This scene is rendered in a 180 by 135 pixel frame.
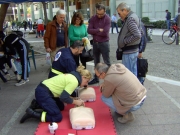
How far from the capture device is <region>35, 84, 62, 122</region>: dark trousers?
3.49m

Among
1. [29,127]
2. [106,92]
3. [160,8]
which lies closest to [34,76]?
[29,127]

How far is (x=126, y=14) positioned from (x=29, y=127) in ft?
7.64

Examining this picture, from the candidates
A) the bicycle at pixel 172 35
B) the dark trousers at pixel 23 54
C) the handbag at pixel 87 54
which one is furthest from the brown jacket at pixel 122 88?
the bicycle at pixel 172 35

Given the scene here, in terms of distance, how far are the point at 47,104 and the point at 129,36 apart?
5.54 ft

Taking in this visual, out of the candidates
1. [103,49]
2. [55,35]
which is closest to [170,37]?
[103,49]

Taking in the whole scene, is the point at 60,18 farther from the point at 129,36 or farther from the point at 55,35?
the point at 129,36

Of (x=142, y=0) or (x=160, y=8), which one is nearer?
(x=160, y=8)

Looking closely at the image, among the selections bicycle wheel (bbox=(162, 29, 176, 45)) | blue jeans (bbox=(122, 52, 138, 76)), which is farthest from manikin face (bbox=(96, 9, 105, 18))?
bicycle wheel (bbox=(162, 29, 176, 45))

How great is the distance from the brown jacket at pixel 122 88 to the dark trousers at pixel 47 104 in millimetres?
811

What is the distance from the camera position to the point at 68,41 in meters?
5.75

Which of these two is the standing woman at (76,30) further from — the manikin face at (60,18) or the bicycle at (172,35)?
the bicycle at (172,35)

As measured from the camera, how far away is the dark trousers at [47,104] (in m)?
3.49

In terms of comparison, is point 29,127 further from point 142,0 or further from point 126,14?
point 142,0

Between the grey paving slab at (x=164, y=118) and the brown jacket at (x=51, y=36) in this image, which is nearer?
the grey paving slab at (x=164, y=118)
